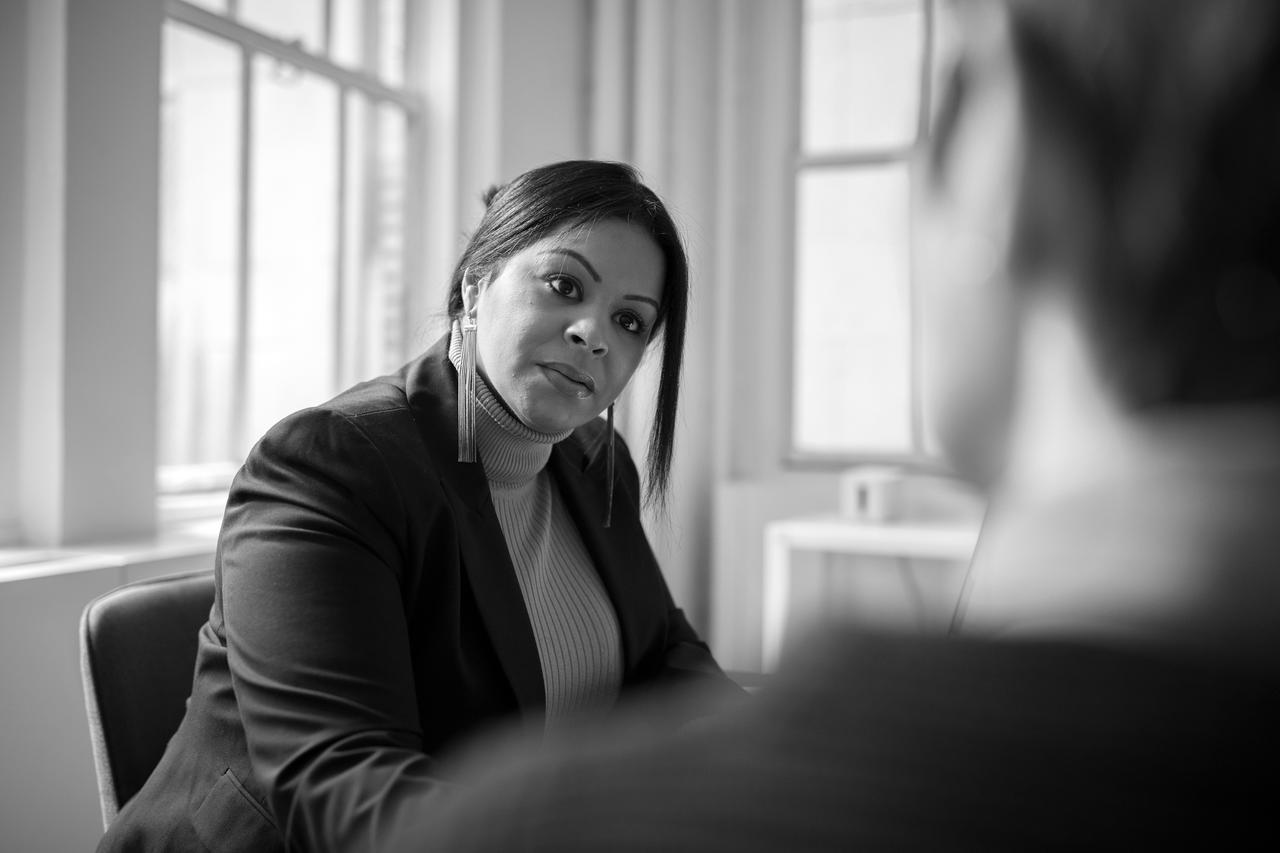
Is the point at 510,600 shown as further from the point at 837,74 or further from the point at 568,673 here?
the point at 837,74

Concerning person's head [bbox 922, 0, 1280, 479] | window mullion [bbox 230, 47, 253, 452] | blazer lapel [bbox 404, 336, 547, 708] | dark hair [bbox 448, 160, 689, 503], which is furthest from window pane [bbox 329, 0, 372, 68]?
person's head [bbox 922, 0, 1280, 479]

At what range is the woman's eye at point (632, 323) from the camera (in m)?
1.39

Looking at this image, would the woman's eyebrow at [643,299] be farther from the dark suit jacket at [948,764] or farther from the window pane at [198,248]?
the window pane at [198,248]

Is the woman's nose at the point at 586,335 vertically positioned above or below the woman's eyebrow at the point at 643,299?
below

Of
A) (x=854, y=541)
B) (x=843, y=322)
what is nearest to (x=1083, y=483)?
(x=854, y=541)

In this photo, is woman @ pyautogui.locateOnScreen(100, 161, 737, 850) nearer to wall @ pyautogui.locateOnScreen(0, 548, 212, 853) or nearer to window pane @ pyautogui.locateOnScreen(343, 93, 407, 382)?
wall @ pyautogui.locateOnScreen(0, 548, 212, 853)

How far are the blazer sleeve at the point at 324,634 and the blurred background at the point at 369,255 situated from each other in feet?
1.71

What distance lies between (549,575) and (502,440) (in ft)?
0.60

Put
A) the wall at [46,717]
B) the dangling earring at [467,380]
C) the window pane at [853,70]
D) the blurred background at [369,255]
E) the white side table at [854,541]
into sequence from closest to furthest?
the dangling earring at [467,380] < the wall at [46,717] < the blurred background at [369,255] < the white side table at [854,541] < the window pane at [853,70]

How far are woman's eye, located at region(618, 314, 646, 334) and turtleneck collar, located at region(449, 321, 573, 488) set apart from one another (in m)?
0.15

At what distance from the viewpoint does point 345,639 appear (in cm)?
97

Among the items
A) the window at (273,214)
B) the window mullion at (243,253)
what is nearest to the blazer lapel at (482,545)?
the window at (273,214)

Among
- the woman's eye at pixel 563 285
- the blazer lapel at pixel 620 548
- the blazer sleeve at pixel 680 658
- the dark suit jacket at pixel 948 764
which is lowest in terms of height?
the blazer sleeve at pixel 680 658

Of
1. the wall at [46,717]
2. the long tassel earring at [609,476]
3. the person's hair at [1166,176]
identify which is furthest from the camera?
the wall at [46,717]
